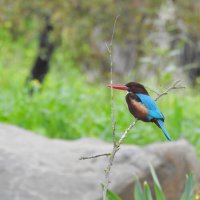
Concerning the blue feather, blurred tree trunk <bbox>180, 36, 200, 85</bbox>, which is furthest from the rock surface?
blurred tree trunk <bbox>180, 36, 200, 85</bbox>

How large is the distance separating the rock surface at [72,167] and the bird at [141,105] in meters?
2.64

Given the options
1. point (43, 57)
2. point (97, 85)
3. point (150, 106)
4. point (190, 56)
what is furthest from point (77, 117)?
point (190, 56)

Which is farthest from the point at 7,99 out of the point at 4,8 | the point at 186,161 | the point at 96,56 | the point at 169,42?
the point at 169,42

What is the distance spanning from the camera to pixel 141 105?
1414 mm

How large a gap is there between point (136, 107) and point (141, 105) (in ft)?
0.05

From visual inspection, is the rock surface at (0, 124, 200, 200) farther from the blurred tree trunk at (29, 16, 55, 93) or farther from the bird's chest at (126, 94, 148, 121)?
the blurred tree trunk at (29, 16, 55, 93)

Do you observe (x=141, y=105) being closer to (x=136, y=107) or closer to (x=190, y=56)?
(x=136, y=107)

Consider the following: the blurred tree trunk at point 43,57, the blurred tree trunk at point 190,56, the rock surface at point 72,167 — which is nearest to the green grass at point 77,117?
the rock surface at point 72,167

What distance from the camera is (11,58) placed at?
14297 millimetres

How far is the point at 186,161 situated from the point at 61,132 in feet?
7.59

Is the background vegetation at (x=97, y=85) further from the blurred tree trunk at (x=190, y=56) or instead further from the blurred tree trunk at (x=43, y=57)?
the blurred tree trunk at (x=190, y=56)

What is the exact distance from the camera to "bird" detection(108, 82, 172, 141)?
140 centimetres

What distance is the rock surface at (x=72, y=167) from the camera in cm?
410

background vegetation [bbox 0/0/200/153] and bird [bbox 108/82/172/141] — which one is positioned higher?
bird [bbox 108/82/172/141]
